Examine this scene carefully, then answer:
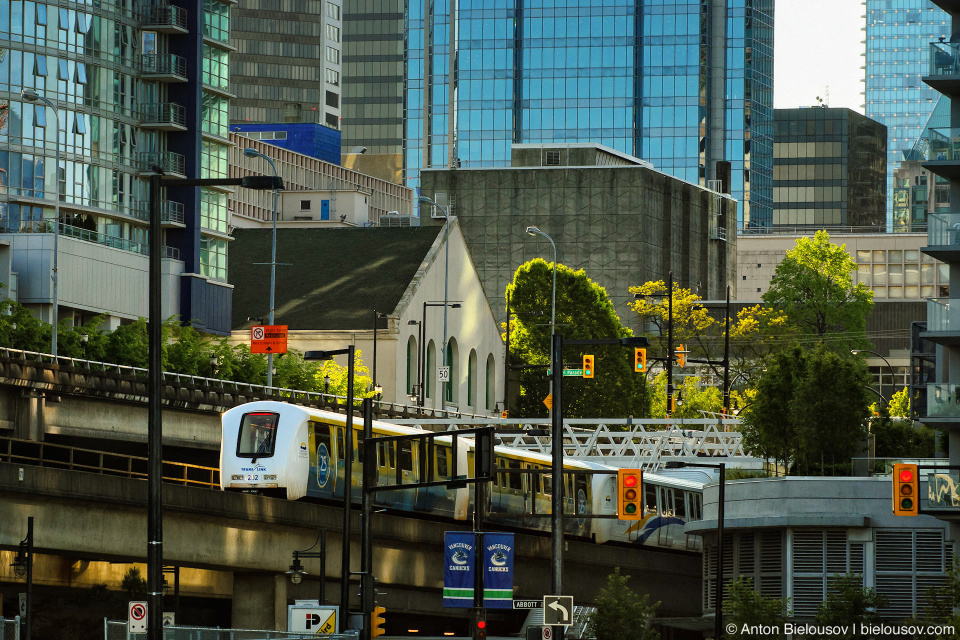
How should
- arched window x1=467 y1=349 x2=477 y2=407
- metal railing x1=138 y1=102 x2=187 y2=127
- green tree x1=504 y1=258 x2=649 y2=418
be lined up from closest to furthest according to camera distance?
metal railing x1=138 y1=102 x2=187 y2=127 < green tree x1=504 y1=258 x2=649 y2=418 < arched window x1=467 y1=349 x2=477 y2=407

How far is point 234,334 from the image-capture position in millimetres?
108312

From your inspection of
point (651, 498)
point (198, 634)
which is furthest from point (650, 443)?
point (198, 634)

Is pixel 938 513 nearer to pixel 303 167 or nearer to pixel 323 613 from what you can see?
pixel 323 613

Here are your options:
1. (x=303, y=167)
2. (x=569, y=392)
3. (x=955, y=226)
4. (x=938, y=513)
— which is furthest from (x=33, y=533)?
(x=303, y=167)

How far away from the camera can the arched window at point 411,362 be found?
10669 cm

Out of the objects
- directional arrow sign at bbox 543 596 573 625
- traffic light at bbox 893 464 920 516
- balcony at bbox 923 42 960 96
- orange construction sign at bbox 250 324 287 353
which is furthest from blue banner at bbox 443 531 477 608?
orange construction sign at bbox 250 324 287 353

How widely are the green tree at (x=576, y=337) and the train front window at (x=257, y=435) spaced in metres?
48.8

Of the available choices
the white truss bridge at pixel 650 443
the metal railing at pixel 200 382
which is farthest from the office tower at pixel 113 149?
the white truss bridge at pixel 650 443

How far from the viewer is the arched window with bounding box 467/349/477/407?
116562 mm

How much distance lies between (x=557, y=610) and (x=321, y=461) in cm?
1825

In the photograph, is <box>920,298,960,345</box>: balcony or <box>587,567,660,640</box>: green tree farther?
<box>920,298,960,345</box>: balcony

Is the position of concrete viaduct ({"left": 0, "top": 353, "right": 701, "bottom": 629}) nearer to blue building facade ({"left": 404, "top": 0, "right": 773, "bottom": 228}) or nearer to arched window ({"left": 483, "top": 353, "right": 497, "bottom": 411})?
arched window ({"left": 483, "top": 353, "right": 497, "bottom": 411})

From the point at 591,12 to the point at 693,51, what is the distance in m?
11.8

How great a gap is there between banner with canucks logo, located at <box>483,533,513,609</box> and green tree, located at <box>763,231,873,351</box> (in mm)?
71067
